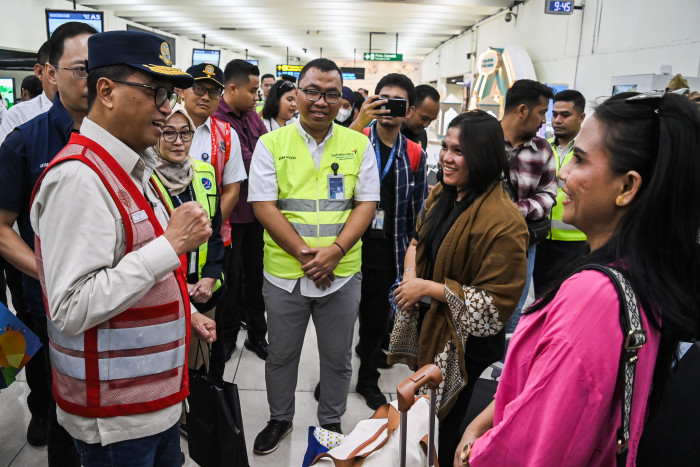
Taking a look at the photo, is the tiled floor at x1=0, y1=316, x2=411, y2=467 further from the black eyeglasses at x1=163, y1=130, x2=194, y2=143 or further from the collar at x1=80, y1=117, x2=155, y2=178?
the collar at x1=80, y1=117, x2=155, y2=178

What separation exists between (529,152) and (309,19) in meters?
12.9

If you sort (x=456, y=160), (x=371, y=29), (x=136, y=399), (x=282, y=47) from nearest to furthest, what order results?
1. (x=136, y=399)
2. (x=456, y=160)
3. (x=371, y=29)
4. (x=282, y=47)

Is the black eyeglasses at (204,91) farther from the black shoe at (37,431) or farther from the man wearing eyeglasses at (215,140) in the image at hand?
the black shoe at (37,431)

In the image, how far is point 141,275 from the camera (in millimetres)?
1085

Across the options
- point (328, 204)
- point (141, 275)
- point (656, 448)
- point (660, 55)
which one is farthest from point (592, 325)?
point (660, 55)

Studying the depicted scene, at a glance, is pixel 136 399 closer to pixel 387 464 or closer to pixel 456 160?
pixel 387 464

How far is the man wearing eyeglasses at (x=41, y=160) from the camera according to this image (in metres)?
1.68

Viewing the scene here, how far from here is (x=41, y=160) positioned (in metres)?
1.73

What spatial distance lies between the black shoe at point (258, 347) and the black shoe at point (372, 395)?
752 millimetres

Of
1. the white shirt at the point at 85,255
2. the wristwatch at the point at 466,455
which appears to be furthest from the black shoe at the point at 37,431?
the wristwatch at the point at 466,455

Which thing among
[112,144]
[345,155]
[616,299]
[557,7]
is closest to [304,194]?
[345,155]

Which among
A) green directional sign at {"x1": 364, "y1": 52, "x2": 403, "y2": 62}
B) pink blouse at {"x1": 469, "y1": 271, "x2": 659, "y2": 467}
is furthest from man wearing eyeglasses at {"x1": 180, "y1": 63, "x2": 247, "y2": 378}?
green directional sign at {"x1": 364, "y1": 52, "x2": 403, "y2": 62}

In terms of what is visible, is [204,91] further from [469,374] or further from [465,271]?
[469,374]

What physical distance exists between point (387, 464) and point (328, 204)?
1250 millimetres
